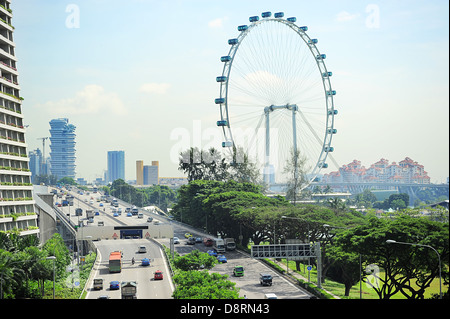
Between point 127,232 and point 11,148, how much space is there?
2962 cm

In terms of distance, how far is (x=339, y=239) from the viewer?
5047 cm

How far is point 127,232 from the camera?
8856 cm

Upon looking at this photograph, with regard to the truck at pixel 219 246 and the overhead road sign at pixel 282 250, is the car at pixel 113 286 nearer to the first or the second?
the overhead road sign at pixel 282 250

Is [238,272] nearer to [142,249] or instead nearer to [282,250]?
[282,250]

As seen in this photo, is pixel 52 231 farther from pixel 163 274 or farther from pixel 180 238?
pixel 163 274

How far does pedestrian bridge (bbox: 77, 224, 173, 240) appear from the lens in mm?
87812

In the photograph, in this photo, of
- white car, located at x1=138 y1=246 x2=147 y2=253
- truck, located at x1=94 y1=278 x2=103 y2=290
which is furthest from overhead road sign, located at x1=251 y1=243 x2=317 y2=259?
white car, located at x1=138 y1=246 x2=147 y2=253

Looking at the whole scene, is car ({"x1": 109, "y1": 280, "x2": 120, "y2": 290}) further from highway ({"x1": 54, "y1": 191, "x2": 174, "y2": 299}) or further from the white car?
the white car

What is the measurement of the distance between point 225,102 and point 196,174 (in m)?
46.6

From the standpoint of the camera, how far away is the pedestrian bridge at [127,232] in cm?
8781

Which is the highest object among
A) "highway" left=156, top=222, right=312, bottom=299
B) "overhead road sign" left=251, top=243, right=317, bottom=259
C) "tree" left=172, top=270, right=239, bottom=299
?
"tree" left=172, top=270, right=239, bottom=299

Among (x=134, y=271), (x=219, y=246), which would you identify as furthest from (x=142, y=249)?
(x=134, y=271)

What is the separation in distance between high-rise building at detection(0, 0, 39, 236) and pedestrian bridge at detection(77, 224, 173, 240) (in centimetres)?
2344
